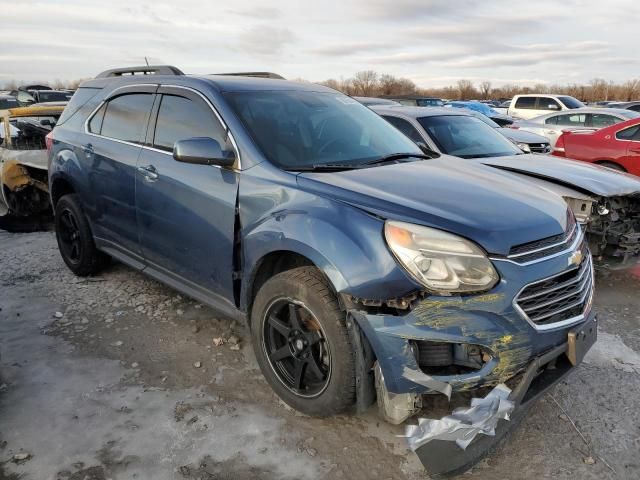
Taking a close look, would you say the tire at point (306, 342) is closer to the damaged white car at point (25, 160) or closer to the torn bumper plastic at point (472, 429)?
the torn bumper plastic at point (472, 429)

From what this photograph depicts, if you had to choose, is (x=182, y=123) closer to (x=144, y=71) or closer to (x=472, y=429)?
(x=144, y=71)

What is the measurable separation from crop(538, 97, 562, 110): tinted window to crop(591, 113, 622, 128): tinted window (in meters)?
4.54

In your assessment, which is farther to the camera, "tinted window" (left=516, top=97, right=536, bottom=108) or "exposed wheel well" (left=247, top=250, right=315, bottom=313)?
"tinted window" (left=516, top=97, right=536, bottom=108)

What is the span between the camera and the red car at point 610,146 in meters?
8.01

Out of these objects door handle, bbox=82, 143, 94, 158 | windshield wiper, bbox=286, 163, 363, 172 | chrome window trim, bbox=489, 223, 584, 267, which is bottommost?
chrome window trim, bbox=489, 223, 584, 267

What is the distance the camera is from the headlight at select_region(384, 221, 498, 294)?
2.26 metres

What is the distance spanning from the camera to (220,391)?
310cm

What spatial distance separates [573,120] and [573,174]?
385 inches

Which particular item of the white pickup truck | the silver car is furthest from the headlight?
the white pickup truck

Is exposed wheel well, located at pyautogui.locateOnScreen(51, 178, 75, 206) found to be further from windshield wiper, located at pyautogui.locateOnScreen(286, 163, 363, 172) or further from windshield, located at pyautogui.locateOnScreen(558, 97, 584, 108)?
windshield, located at pyautogui.locateOnScreen(558, 97, 584, 108)

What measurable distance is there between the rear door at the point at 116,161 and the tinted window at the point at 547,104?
1677cm

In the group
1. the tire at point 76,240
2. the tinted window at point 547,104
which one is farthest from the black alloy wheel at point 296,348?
the tinted window at point 547,104

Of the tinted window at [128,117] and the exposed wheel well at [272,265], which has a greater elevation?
the tinted window at [128,117]

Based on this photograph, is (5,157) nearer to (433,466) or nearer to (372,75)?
(433,466)
